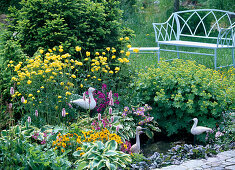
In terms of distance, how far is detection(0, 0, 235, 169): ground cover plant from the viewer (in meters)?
2.72

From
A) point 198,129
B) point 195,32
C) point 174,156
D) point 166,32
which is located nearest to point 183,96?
point 198,129

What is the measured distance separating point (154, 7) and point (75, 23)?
1113 centimetres

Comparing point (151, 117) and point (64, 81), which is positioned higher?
point (64, 81)

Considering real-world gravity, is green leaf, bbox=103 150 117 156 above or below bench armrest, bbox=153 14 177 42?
below

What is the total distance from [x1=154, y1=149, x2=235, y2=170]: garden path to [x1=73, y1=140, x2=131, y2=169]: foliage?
1.39 ft

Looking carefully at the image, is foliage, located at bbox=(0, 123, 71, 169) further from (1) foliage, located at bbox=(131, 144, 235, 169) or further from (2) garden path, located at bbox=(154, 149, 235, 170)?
(2) garden path, located at bbox=(154, 149, 235, 170)

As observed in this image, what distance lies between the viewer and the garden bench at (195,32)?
6.34 m

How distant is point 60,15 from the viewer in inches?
178

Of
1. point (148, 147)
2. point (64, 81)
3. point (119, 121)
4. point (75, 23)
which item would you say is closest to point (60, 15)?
point (75, 23)

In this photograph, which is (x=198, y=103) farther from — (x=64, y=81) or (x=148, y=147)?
(x=64, y=81)

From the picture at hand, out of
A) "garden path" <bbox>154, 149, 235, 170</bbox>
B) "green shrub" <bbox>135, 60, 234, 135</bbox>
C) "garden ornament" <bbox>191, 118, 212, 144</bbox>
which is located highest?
"green shrub" <bbox>135, 60, 234, 135</bbox>

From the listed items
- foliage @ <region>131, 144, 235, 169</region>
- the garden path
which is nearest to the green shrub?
foliage @ <region>131, 144, 235, 169</region>

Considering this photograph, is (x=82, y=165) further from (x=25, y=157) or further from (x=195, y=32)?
(x=195, y=32)

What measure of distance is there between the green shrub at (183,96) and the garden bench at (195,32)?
87.9 inches
